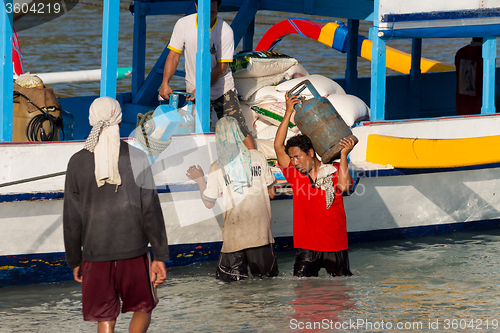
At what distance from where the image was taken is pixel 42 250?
5340mm

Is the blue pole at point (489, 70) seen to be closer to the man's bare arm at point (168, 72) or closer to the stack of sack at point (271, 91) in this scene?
the stack of sack at point (271, 91)

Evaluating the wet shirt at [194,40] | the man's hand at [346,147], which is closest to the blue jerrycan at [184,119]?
the wet shirt at [194,40]

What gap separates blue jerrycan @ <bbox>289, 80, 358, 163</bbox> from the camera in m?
5.17

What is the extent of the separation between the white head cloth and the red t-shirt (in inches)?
67.7

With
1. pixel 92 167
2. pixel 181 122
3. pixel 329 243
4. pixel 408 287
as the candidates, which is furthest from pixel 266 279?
pixel 92 167

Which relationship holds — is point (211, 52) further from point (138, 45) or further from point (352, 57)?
point (352, 57)

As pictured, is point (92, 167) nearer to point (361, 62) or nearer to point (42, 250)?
point (42, 250)

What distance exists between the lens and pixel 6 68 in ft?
17.0

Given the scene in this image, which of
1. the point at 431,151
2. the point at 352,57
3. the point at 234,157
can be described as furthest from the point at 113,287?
the point at 352,57

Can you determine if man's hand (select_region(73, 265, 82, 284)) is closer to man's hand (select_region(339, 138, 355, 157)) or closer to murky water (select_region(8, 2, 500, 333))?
murky water (select_region(8, 2, 500, 333))

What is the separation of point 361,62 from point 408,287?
19.2 m

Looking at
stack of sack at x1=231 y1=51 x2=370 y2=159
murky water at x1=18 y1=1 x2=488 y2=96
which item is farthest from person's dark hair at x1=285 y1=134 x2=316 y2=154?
murky water at x1=18 y1=1 x2=488 y2=96

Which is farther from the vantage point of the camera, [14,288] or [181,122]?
[181,122]

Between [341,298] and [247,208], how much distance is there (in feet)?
3.30
